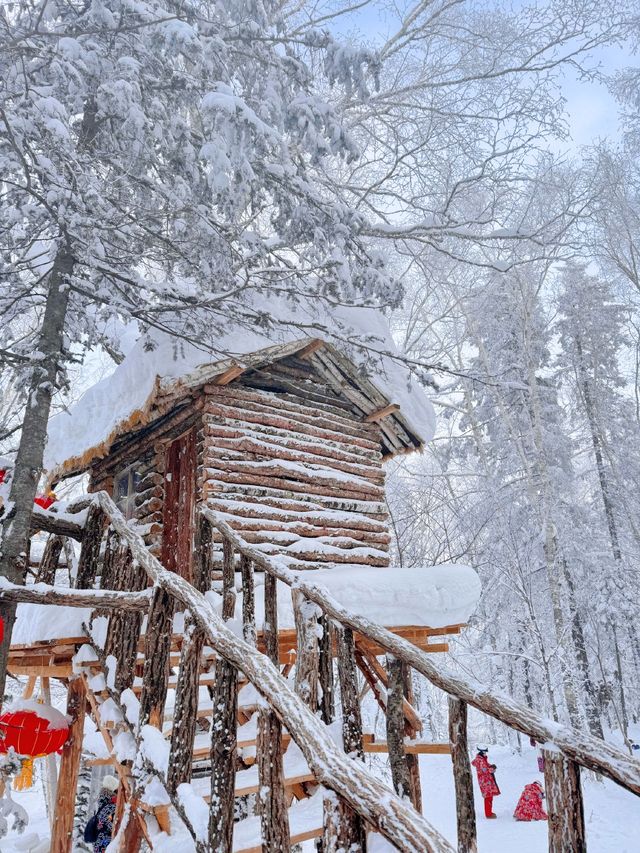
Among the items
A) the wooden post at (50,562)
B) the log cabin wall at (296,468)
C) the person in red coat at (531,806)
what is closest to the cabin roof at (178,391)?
the log cabin wall at (296,468)

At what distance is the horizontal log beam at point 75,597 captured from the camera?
400cm

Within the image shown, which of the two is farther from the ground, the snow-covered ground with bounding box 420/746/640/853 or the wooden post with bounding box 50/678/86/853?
the wooden post with bounding box 50/678/86/853

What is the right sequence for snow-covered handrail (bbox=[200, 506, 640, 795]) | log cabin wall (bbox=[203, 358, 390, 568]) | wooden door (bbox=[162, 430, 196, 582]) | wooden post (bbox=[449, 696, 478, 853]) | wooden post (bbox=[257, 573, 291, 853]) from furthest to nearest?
wooden door (bbox=[162, 430, 196, 582]) < log cabin wall (bbox=[203, 358, 390, 568]) < wooden post (bbox=[449, 696, 478, 853]) < wooden post (bbox=[257, 573, 291, 853]) < snow-covered handrail (bbox=[200, 506, 640, 795])

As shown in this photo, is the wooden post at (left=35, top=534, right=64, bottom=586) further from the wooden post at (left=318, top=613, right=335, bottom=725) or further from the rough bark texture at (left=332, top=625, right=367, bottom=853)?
the rough bark texture at (left=332, top=625, right=367, bottom=853)

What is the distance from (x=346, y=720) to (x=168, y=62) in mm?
6442

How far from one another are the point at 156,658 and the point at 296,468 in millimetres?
5083

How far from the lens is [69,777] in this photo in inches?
231

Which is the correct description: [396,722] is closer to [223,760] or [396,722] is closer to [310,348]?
[223,760]

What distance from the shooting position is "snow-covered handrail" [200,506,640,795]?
6.70 feet

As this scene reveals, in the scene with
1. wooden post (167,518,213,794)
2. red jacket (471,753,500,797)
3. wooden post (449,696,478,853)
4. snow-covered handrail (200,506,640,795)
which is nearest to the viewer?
snow-covered handrail (200,506,640,795)

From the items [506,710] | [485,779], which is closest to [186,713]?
[506,710]

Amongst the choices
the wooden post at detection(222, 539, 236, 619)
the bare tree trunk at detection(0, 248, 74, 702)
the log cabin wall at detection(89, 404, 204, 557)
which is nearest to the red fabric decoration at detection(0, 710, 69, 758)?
the bare tree trunk at detection(0, 248, 74, 702)

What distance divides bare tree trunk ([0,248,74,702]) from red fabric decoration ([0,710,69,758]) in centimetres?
49

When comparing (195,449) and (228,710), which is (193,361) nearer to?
(195,449)
